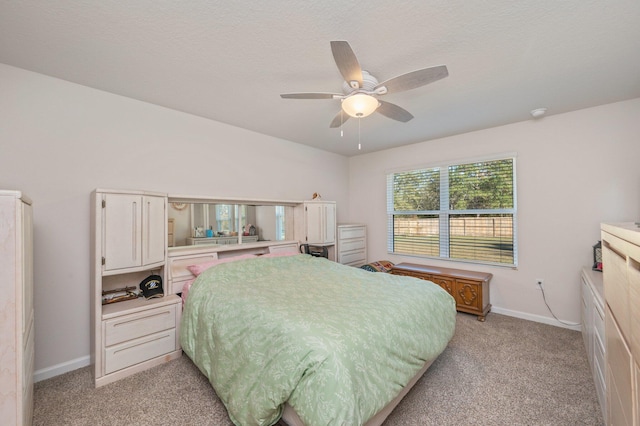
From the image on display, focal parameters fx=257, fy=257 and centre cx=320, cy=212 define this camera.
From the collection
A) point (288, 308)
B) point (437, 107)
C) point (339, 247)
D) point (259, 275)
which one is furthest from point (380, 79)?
point (339, 247)

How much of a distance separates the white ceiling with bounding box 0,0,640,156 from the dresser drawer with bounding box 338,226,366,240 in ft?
6.92

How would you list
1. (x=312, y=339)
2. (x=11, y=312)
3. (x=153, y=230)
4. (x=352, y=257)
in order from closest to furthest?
(x=11, y=312), (x=312, y=339), (x=153, y=230), (x=352, y=257)

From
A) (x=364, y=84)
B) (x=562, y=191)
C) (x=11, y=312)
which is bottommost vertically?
(x=11, y=312)

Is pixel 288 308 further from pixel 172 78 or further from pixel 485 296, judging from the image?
→ pixel 485 296

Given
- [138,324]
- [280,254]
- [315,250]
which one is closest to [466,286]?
[315,250]

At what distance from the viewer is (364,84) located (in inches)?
75.9

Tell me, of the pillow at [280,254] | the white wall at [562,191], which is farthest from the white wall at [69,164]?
the white wall at [562,191]

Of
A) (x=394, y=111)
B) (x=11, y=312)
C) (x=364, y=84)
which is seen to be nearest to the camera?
(x=11, y=312)

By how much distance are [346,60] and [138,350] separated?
112 inches

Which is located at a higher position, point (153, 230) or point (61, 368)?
point (153, 230)

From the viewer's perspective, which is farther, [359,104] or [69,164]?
[69,164]

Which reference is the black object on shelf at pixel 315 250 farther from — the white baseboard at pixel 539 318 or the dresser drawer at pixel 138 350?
the white baseboard at pixel 539 318

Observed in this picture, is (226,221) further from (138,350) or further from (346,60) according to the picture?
(346,60)

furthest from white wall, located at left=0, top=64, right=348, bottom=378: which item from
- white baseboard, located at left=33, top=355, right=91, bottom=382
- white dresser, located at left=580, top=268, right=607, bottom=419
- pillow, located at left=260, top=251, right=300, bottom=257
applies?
→ white dresser, located at left=580, top=268, right=607, bottom=419
